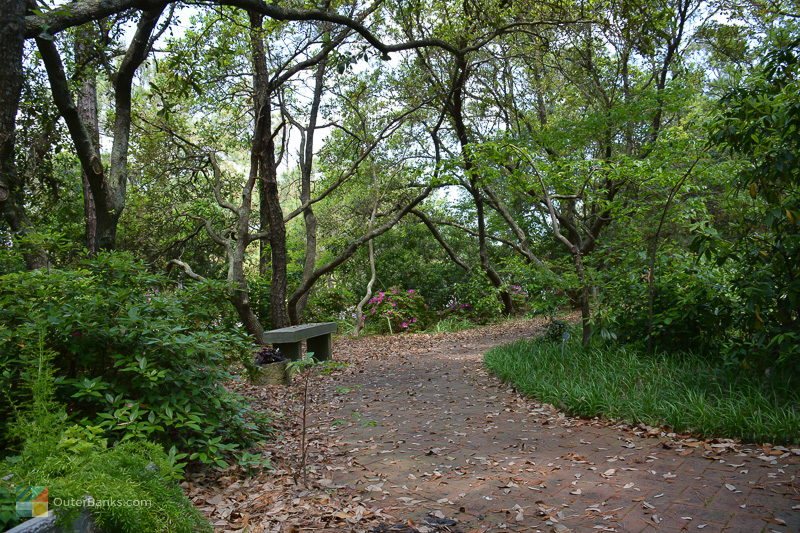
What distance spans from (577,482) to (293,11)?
15.7ft

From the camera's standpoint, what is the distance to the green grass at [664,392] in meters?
3.94

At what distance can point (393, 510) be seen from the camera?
3158mm

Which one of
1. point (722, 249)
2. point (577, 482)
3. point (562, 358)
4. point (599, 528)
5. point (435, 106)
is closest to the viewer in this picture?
point (599, 528)

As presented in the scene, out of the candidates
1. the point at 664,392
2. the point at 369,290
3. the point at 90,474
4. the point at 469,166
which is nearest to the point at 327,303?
the point at 369,290

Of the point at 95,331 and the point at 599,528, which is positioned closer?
the point at 599,528

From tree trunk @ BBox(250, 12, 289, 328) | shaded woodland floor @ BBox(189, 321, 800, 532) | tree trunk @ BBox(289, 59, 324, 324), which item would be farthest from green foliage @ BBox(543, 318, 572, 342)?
tree trunk @ BBox(289, 59, 324, 324)

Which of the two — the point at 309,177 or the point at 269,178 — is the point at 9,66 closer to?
the point at 269,178

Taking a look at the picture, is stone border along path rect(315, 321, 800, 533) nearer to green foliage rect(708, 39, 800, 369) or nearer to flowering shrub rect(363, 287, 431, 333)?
green foliage rect(708, 39, 800, 369)

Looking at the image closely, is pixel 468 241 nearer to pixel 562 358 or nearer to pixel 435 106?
pixel 435 106

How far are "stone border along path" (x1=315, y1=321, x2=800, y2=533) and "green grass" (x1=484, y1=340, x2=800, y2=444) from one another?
0.20m

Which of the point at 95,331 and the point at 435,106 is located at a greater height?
the point at 435,106

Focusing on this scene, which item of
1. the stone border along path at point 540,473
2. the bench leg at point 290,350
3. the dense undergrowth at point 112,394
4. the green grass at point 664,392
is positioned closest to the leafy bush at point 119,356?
the dense undergrowth at point 112,394

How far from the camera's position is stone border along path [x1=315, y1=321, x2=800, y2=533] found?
2.89 metres

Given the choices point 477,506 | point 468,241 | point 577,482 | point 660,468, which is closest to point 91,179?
point 477,506
